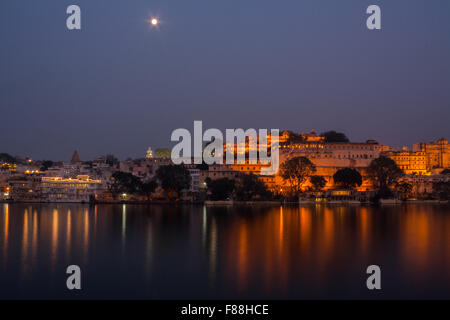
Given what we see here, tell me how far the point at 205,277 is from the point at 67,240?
9.06 metres

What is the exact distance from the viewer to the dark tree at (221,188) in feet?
141

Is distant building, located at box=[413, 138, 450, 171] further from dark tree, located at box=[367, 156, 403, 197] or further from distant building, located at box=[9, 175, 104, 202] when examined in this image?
distant building, located at box=[9, 175, 104, 202]

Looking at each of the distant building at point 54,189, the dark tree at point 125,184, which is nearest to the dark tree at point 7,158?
the distant building at point 54,189

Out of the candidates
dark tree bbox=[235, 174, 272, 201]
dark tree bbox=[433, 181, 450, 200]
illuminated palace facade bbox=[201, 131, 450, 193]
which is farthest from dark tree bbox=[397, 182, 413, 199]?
dark tree bbox=[235, 174, 272, 201]

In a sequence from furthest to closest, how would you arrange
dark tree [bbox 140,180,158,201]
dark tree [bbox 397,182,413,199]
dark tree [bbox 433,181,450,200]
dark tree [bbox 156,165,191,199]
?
dark tree [bbox 433,181,450,200] < dark tree [bbox 397,182,413,199] < dark tree [bbox 140,180,158,201] < dark tree [bbox 156,165,191,199]

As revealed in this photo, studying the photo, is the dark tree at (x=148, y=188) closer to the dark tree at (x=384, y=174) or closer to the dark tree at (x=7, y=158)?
the dark tree at (x=384, y=174)

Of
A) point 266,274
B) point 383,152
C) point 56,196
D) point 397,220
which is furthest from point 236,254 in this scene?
point 383,152

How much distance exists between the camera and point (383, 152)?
61.2 meters

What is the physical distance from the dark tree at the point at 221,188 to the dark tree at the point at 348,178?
1171 cm

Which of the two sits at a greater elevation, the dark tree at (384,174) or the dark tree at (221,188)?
the dark tree at (384,174)

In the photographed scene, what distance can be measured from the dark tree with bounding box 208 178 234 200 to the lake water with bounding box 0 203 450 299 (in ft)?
53.4

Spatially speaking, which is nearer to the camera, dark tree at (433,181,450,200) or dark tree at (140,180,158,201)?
dark tree at (140,180,158,201)

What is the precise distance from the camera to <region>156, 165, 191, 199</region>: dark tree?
143 ft
